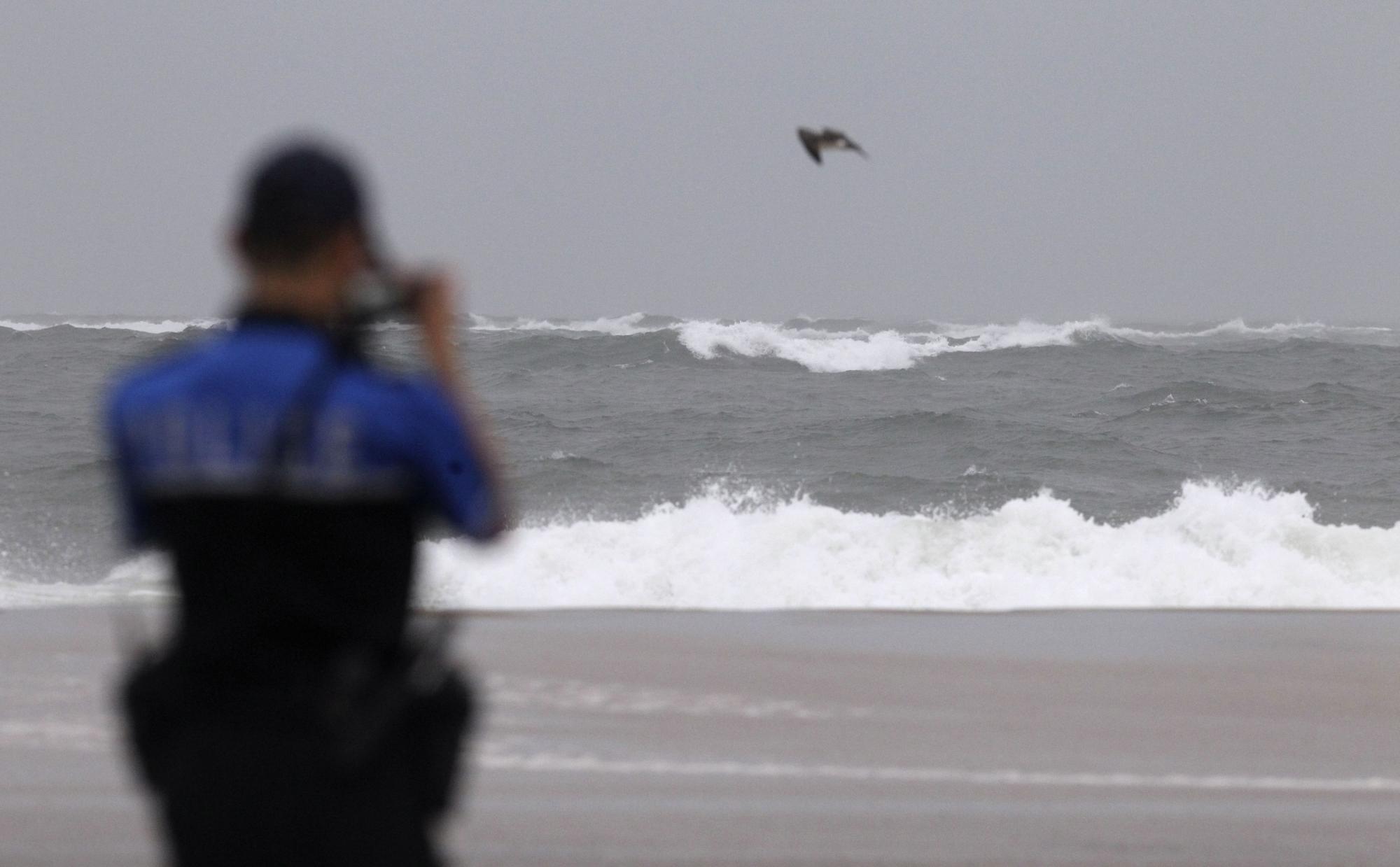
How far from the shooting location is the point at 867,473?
20594 millimetres

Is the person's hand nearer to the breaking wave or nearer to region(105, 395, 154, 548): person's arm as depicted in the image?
region(105, 395, 154, 548): person's arm

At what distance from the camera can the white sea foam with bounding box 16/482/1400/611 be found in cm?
1309

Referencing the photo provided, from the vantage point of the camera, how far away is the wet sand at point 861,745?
5.62 meters

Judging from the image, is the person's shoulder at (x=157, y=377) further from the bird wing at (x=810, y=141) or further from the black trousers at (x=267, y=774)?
the bird wing at (x=810, y=141)

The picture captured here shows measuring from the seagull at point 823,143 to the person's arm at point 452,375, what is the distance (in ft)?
8.35

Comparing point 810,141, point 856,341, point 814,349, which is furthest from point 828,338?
point 810,141

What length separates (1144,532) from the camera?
15281mm

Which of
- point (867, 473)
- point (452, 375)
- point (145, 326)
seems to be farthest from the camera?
point (145, 326)

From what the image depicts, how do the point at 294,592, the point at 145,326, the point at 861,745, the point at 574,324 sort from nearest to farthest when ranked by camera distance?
the point at 294,592 → the point at 861,745 → the point at 145,326 → the point at 574,324

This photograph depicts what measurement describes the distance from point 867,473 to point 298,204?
60.8 ft

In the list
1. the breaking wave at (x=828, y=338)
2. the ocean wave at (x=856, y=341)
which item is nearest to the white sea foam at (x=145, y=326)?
the breaking wave at (x=828, y=338)

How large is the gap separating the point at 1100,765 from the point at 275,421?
5441 mm

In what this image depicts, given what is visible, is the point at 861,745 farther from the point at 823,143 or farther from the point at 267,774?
the point at 267,774

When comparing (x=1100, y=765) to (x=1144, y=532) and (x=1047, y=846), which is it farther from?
(x=1144, y=532)
